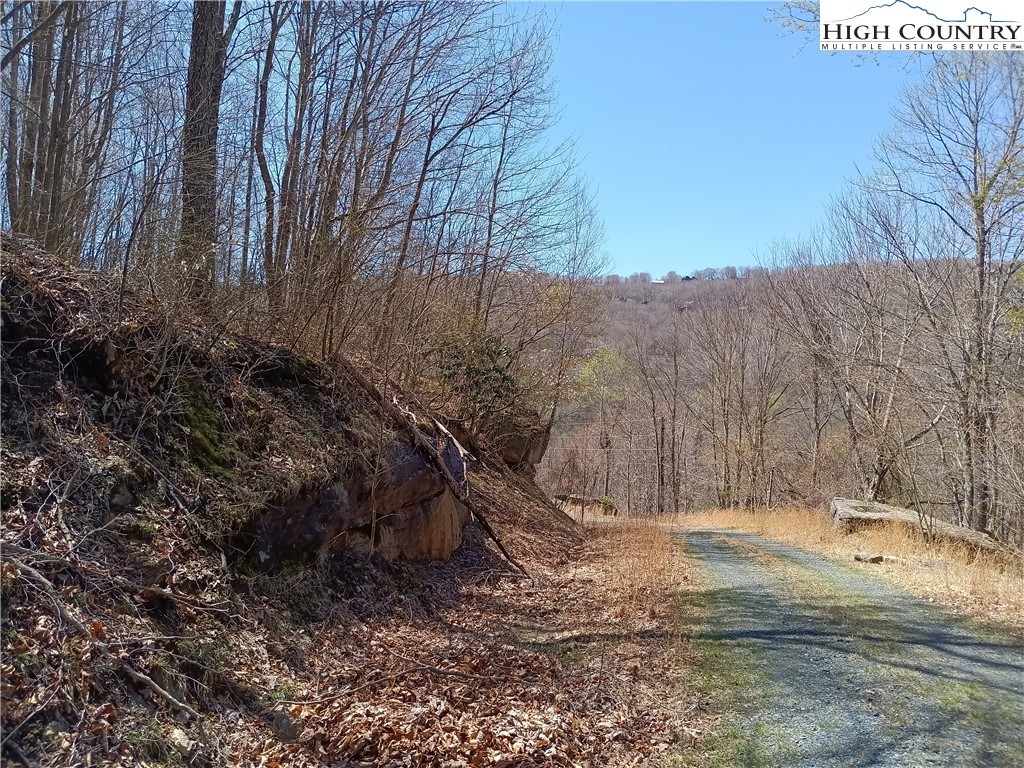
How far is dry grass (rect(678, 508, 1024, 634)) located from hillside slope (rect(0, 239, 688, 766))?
3570mm

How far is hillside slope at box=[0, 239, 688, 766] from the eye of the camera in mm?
3551

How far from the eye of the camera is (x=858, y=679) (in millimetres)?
5055

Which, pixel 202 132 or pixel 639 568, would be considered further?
pixel 639 568

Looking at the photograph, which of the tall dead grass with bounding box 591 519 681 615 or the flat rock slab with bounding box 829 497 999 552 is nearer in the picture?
the tall dead grass with bounding box 591 519 681 615

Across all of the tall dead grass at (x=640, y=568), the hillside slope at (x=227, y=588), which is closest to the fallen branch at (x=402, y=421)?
the hillside slope at (x=227, y=588)

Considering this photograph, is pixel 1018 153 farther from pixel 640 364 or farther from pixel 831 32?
pixel 640 364

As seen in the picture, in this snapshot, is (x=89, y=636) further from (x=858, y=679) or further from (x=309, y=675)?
(x=858, y=679)

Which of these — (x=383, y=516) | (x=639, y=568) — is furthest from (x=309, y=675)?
(x=639, y=568)

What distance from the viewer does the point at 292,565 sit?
5.76 m

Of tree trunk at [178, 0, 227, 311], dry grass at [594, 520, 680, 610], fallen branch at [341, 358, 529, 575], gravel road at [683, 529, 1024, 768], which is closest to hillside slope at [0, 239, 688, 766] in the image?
fallen branch at [341, 358, 529, 575]

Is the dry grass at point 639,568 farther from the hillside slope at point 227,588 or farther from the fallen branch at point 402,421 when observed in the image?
the fallen branch at point 402,421

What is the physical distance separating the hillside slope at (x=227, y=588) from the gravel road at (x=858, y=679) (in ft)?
2.32

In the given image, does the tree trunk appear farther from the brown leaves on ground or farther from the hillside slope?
the brown leaves on ground

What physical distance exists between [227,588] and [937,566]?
9.24 m
